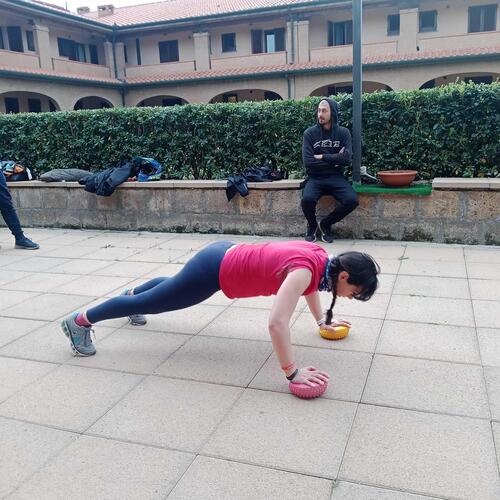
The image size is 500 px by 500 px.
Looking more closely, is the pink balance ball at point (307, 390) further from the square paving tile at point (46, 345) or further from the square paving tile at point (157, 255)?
the square paving tile at point (157, 255)

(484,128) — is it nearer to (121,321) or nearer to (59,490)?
(121,321)

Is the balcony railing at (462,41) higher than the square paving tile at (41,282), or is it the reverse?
the balcony railing at (462,41)

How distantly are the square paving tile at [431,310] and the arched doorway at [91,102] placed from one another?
27.4 m

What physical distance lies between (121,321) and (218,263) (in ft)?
4.81

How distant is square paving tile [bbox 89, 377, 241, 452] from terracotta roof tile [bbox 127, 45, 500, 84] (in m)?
24.4

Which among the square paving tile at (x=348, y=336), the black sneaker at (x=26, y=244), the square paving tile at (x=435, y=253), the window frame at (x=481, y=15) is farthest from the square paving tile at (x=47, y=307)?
the window frame at (x=481, y=15)

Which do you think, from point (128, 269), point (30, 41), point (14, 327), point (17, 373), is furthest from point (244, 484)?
point (30, 41)

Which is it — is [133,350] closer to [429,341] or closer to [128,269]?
[429,341]

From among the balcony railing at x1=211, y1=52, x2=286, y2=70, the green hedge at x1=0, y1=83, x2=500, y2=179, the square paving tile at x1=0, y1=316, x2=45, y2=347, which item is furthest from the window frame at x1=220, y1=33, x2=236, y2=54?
the square paving tile at x1=0, y1=316, x2=45, y2=347

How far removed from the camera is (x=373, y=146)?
23.2ft

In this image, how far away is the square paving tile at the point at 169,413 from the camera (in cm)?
258

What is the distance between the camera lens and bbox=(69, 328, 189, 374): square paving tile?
3.41 metres

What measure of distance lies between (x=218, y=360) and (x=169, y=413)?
2.29ft

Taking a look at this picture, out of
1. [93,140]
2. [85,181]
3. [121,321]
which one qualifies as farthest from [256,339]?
[93,140]
